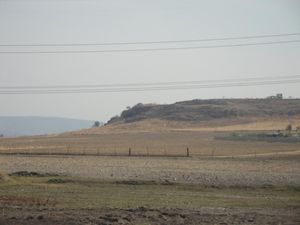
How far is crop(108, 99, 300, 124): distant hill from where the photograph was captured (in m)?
164

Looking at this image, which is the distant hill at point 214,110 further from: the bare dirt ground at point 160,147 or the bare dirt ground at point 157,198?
the bare dirt ground at point 157,198

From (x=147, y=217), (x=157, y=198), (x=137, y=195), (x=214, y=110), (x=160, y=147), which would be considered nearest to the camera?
(x=147, y=217)

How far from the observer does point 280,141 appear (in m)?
89.0

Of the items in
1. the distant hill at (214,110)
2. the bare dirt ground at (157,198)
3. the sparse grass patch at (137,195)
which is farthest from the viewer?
the distant hill at (214,110)

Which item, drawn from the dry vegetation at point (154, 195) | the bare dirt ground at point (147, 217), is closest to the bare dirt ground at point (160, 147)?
the dry vegetation at point (154, 195)

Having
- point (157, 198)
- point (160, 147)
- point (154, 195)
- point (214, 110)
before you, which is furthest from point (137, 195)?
point (214, 110)

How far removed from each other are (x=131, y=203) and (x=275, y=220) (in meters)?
6.24

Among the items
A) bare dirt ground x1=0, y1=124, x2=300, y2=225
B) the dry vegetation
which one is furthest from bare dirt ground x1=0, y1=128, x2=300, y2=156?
bare dirt ground x1=0, y1=124, x2=300, y2=225

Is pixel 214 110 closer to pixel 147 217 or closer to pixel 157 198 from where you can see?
pixel 157 198

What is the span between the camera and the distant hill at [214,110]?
164325 mm

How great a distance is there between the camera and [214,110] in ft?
563

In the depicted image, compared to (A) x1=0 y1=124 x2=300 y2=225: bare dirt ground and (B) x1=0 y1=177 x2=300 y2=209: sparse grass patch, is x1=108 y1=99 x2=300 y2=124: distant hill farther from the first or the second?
(B) x1=0 y1=177 x2=300 y2=209: sparse grass patch

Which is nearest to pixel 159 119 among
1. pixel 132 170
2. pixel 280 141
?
pixel 280 141

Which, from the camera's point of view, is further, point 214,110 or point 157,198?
point 214,110
